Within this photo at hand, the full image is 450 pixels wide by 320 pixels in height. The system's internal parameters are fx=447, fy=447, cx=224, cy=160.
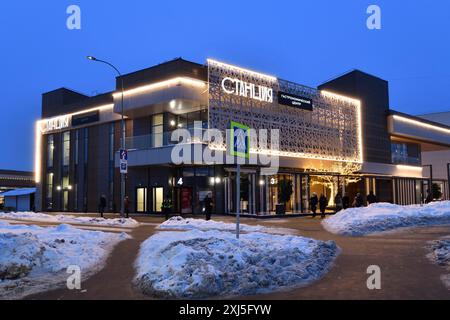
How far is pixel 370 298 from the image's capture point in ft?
24.2

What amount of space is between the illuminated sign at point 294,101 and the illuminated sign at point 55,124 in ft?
75.9

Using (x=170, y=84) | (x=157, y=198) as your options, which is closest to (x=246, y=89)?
(x=170, y=84)

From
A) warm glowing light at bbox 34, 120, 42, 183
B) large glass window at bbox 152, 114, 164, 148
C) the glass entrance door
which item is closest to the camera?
large glass window at bbox 152, 114, 164, 148

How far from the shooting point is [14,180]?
82875 mm

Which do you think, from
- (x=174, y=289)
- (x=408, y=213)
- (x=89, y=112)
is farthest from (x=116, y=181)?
(x=174, y=289)

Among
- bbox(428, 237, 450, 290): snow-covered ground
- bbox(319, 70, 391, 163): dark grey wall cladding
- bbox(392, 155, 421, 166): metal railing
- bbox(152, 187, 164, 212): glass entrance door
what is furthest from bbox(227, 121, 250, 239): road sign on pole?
bbox(392, 155, 421, 166): metal railing

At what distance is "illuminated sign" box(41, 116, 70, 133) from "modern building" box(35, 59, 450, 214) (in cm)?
20

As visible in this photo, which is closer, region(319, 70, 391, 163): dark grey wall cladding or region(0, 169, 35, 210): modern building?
region(319, 70, 391, 163): dark grey wall cladding

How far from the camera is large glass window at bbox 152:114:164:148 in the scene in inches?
1416

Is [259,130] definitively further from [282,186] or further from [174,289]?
[174,289]

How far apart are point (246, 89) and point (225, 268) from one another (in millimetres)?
27184

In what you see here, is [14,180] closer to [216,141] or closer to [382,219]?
[216,141]

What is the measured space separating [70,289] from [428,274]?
723 centimetres

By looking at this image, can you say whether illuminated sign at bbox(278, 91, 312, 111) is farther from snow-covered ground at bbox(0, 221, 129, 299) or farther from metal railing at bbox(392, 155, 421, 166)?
snow-covered ground at bbox(0, 221, 129, 299)
